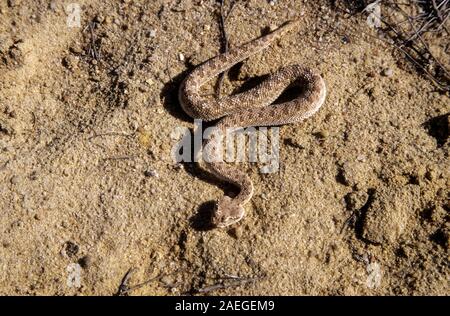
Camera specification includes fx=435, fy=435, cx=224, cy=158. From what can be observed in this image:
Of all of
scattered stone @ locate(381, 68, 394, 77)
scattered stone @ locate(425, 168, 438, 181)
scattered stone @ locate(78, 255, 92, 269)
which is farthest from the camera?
scattered stone @ locate(381, 68, 394, 77)

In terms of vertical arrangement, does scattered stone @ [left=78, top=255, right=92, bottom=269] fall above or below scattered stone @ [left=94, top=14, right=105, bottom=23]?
below

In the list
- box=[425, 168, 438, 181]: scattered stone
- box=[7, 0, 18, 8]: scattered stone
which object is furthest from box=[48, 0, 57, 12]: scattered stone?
box=[425, 168, 438, 181]: scattered stone

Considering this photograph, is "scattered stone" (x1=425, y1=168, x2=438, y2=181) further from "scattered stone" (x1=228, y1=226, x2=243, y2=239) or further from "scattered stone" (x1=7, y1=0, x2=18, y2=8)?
"scattered stone" (x1=7, y1=0, x2=18, y2=8)

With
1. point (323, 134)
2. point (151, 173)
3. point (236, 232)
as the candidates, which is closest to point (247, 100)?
point (323, 134)

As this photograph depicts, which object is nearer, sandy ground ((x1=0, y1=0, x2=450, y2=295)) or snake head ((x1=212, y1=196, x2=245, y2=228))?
sandy ground ((x1=0, y1=0, x2=450, y2=295))

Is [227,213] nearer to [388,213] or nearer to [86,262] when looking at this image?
[86,262]

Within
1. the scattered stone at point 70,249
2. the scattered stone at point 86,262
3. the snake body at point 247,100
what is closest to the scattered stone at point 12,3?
the snake body at point 247,100
